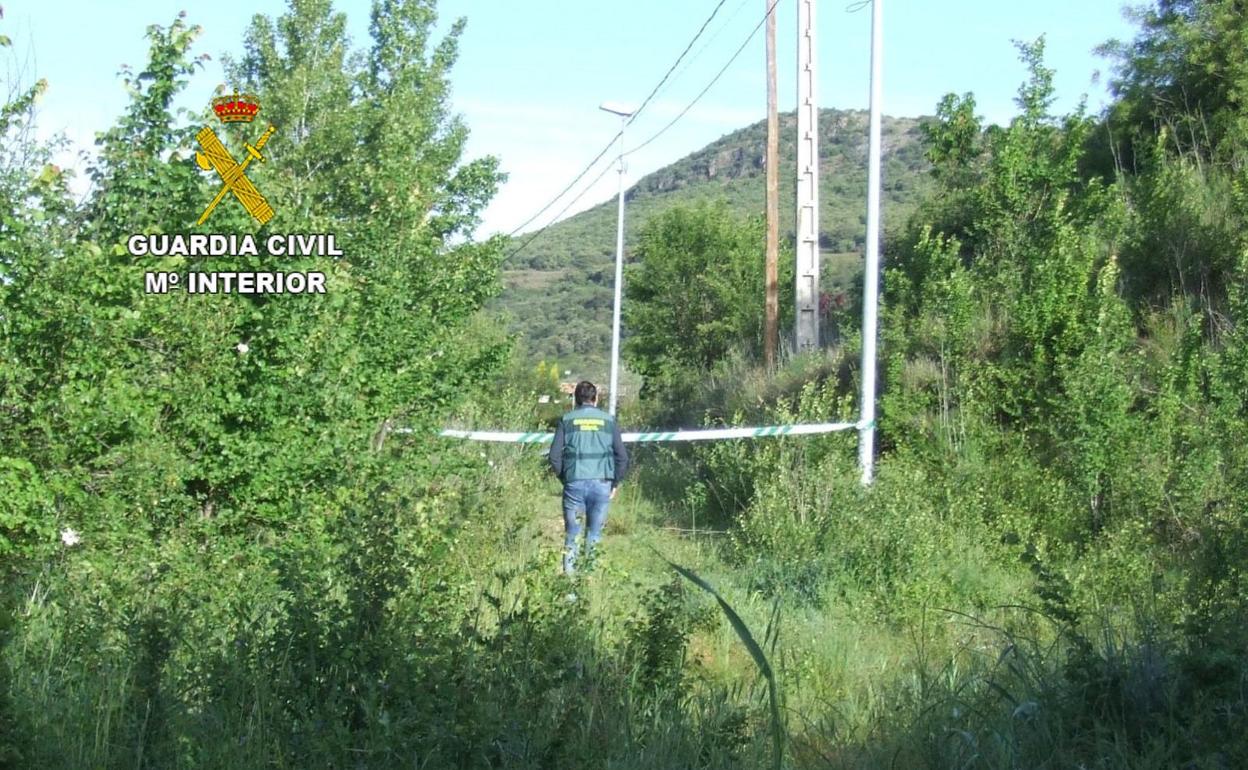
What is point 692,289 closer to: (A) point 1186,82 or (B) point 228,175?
(A) point 1186,82

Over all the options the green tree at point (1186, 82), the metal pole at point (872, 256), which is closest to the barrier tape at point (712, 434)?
the metal pole at point (872, 256)

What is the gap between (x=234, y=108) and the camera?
1046 centimetres

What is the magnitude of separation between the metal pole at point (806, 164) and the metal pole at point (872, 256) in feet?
15.6

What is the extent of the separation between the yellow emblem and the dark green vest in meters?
3.09

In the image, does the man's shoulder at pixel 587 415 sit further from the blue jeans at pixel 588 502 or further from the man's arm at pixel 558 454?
the blue jeans at pixel 588 502

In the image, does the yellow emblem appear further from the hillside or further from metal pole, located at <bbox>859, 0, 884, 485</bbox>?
the hillside

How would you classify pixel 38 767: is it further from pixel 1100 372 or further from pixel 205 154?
pixel 1100 372

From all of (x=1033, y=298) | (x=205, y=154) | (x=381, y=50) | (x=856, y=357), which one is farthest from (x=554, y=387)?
(x=205, y=154)

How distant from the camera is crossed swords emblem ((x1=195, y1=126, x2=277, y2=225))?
9875 millimetres

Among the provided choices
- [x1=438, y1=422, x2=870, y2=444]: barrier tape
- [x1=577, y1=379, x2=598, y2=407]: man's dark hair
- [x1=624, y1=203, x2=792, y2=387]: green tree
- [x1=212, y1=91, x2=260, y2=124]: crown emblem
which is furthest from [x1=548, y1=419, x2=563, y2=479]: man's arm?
[x1=624, y1=203, x2=792, y2=387]: green tree

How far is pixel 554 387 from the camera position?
46656 mm

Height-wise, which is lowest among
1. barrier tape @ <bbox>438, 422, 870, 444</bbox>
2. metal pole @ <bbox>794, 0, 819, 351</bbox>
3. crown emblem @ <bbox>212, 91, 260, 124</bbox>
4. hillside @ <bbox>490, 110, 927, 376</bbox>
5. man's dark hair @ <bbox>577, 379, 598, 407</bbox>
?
barrier tape @ <bbox>438, 422, 870, 444</bbox>

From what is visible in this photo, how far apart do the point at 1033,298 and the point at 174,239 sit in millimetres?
8864

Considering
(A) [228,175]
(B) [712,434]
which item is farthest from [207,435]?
(B) [712,434]
